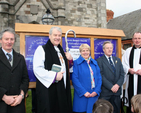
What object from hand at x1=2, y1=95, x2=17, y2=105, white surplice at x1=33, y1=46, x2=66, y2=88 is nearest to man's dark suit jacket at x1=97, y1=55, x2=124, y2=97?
white surplice at x1=33, y1=46, x2=66, y2=88

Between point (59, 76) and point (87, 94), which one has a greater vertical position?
point (59, 76)

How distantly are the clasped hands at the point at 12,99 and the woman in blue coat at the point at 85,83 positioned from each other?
108cm

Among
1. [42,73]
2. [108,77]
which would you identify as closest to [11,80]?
[42,73]

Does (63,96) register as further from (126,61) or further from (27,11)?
(27,11)

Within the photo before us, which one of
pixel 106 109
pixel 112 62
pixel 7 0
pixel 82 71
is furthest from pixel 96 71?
pixel 7 0

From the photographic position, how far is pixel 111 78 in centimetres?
316

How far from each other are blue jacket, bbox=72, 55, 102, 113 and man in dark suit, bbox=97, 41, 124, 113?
20 centimetres

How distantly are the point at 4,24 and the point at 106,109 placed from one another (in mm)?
9527

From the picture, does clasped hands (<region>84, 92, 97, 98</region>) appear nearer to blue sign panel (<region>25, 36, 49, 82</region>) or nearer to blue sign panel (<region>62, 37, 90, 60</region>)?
blue sign panel (<region>62, 37, 90, 60</region>)

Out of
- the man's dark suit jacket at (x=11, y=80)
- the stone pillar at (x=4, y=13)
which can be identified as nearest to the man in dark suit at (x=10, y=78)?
the man's dark suit jacket at (x=11, y=80)

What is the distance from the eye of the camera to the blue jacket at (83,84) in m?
2.88

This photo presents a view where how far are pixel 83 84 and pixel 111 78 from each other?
2.14 feet

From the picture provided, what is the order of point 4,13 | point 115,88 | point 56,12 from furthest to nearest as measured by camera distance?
point 56,12, point 4,13, point 115,88

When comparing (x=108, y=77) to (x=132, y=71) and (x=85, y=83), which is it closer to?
(x=85, y=83)
